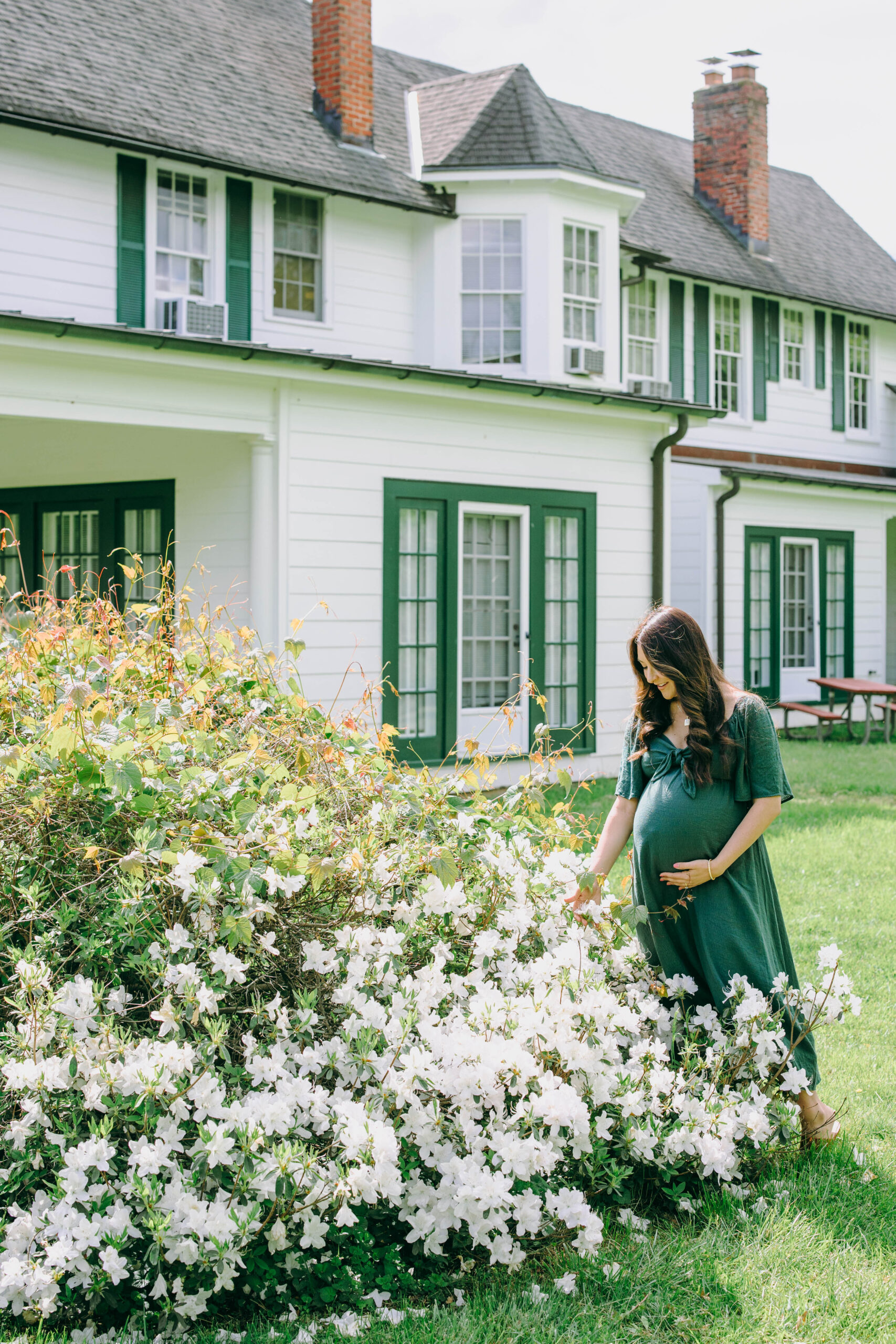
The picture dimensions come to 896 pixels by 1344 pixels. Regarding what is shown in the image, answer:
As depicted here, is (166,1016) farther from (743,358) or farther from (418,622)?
(743,358)

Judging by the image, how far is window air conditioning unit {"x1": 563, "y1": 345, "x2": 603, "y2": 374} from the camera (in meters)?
14.2

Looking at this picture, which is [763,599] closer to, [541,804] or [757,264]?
[757,264]

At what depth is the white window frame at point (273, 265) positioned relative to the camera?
1338 centimetres

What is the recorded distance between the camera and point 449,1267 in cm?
352

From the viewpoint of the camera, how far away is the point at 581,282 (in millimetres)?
14523

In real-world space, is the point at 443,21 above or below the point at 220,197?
above

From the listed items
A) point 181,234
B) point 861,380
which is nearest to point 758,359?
point 861,380

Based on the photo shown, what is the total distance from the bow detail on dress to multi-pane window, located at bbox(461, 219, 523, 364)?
10.6 meters

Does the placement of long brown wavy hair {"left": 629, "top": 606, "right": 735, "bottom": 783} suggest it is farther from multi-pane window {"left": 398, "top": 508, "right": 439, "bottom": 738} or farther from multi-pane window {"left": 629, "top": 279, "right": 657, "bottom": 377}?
multi-pane window {"left": 629, "top": 279, "right": 657, "bottom": 377}

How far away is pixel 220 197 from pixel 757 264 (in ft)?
32.0

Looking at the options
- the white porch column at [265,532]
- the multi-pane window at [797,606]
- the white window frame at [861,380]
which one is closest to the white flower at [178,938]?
the white porch column at [265,532]

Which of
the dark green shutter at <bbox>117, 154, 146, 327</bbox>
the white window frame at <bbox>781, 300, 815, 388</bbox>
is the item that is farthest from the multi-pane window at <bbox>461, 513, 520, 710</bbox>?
the white window frame at <bbox>781, 300, 815, 388</bbox>

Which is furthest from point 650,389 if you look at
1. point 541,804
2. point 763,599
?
point 541,804

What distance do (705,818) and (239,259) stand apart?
1057 centimetres
